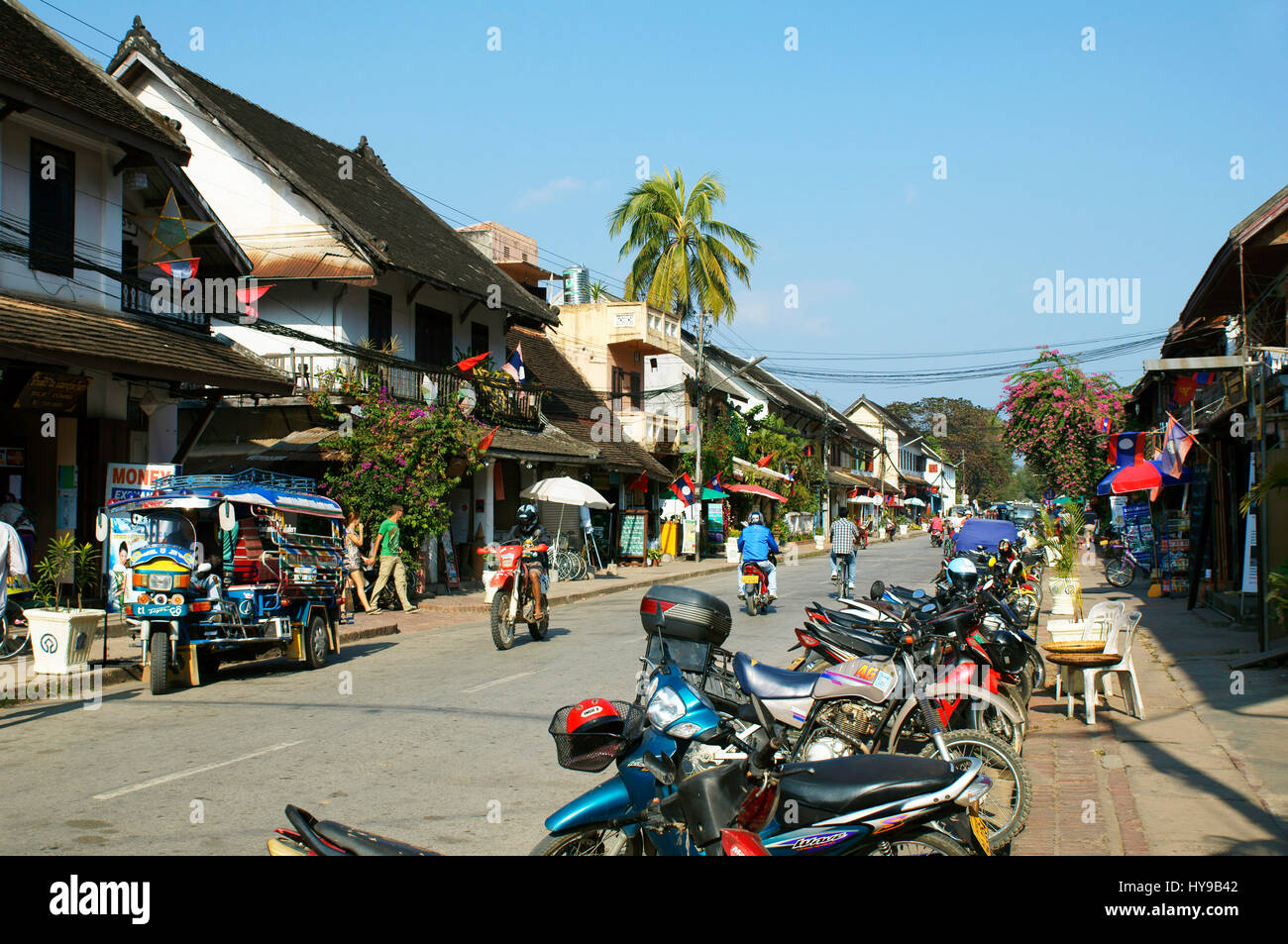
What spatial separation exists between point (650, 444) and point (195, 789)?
30.3m

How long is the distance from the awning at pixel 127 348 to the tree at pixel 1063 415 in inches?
889

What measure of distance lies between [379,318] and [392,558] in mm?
7231

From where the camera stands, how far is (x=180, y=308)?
17.2 meters

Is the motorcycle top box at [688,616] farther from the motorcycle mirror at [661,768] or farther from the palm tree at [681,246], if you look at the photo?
the palm tree at [681,246]

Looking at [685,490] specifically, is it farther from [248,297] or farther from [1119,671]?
[1119,671]

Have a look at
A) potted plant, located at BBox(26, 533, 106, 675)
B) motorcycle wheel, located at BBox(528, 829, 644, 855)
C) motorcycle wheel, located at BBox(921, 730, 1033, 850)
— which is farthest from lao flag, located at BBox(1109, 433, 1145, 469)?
motorcycle wheel, located at BBox(528, 829, 644, 855)

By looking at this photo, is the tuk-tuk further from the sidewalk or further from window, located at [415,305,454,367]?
window, located at [415,305,454,367]

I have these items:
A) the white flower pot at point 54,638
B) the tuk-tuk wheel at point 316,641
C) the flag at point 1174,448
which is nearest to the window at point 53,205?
the white flower pot at point 54,638

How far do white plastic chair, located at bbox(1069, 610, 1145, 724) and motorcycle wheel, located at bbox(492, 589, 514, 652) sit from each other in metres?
7.58

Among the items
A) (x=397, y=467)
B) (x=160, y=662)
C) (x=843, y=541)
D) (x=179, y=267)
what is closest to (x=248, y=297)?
(x=179, y=267)

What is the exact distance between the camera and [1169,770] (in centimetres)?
741
